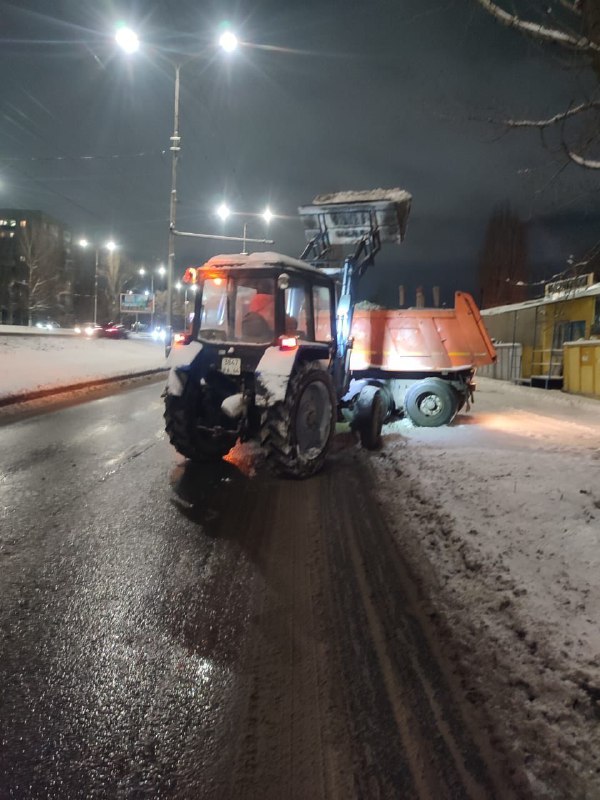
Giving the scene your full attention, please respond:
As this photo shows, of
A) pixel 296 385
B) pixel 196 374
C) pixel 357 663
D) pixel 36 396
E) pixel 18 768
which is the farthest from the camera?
pixel 36 396

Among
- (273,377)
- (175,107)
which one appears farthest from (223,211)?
(273,377)

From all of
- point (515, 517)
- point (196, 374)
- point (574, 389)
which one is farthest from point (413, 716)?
point (574, 389)

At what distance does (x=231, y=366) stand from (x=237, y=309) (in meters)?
0.85

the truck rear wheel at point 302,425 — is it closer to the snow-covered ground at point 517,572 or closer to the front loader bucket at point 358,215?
the snow-covered ground at point 517,572

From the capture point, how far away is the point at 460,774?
2.49 metres

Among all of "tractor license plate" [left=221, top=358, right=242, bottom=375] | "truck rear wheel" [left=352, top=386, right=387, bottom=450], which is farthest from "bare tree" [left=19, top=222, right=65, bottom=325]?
"tractor license plate" [left=221, top=358, right=242, bottom=375]

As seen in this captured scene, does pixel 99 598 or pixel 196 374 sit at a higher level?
pixel 196 374

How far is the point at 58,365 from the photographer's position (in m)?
22.7

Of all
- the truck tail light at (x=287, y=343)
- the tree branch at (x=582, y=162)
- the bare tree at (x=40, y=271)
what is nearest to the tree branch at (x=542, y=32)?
the tree branch at (x=582, y=162)

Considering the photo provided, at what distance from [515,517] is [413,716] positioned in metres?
3.14

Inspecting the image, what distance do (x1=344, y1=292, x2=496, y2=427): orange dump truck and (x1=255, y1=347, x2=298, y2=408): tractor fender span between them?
17.2 ft

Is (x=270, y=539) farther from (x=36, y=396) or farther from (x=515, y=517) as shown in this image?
(x=36, y=396)

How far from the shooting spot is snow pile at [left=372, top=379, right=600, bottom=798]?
2.75 m

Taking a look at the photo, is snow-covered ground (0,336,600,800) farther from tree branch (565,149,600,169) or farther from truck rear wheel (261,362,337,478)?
tree branch (565,149,600,169)
